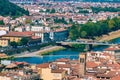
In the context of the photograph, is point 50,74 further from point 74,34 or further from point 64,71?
point 74,34

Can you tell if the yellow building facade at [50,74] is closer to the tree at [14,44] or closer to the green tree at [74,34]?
the tree at [14,44]

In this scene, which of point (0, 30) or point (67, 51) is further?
point (0, 30)

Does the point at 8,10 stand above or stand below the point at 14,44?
below

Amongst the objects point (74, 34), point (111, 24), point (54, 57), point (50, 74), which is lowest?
point (111, 24)

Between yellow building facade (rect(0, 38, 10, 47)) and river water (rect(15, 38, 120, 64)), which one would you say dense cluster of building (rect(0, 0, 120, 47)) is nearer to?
yellow building facade (rect(0, 38, 10, 47))

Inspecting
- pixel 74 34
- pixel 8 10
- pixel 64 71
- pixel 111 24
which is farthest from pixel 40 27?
pixel 64 71

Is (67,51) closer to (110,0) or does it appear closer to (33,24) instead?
(33,24)

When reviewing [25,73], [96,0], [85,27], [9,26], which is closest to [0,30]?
[9,26]

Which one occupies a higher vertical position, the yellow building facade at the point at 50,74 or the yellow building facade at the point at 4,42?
the yellow building facade at the point at 50,74

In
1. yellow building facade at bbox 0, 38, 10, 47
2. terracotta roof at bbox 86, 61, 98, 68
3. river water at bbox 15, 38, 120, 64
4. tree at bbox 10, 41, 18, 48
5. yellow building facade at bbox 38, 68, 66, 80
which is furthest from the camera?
yellow building facade at bbox 0, 38, 10, 47

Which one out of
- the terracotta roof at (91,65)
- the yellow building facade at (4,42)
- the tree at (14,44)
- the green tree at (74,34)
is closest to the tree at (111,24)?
the green tree at (74,34)

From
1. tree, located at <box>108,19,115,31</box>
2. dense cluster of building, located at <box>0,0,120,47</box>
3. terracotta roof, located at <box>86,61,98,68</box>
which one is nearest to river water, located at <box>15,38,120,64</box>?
dense cluster of building, located at <box>0,0,120,47</box>
